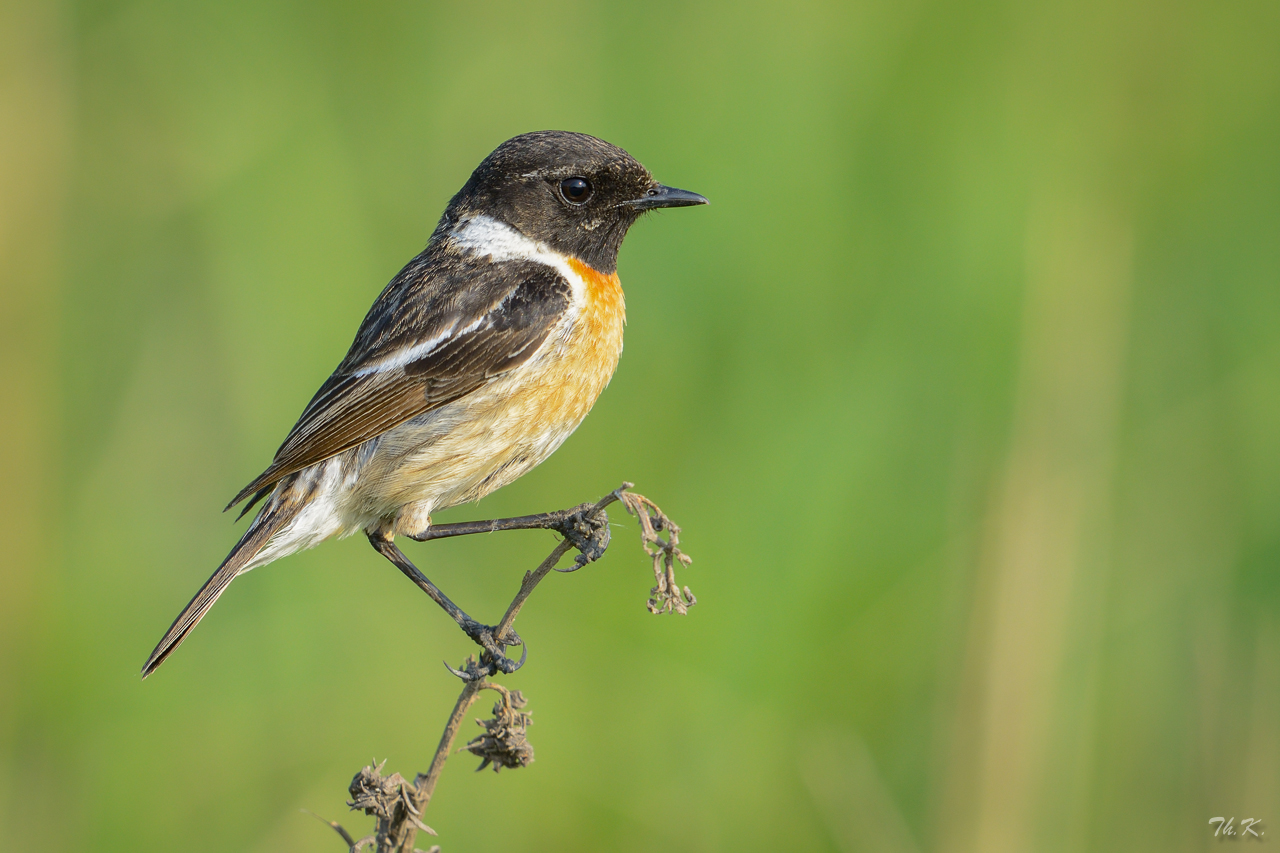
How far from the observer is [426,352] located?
13.9 feet

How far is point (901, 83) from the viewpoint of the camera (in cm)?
557

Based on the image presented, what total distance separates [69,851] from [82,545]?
1.20 meters

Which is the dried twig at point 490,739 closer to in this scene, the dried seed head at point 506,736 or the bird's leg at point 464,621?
the dried seed head at point 506,736

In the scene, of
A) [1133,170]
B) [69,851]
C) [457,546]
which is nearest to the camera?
[69,851]

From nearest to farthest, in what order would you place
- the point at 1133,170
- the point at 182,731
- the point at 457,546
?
the point at 182,731
the point at 457,546
the point at 1133,170

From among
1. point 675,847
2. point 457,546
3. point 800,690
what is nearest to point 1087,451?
point 800,690

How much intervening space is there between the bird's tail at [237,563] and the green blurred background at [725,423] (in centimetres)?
56

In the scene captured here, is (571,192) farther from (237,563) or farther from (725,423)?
(237,563)

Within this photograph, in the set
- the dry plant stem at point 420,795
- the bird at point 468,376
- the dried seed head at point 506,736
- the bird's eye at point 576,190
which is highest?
the bird's eye at point 576,190

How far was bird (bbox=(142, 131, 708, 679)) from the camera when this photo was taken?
163 inches

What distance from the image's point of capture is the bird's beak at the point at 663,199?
4438mm

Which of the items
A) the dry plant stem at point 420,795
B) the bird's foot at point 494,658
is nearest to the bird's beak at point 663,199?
the bird's foot at point 494,658

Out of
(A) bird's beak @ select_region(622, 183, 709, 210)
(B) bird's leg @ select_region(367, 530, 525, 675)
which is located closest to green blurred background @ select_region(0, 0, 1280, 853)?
(B) bird's leg @ select_region(367, 530, 525, 675)

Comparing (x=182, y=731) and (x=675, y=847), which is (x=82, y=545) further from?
(x=675, y=847)
